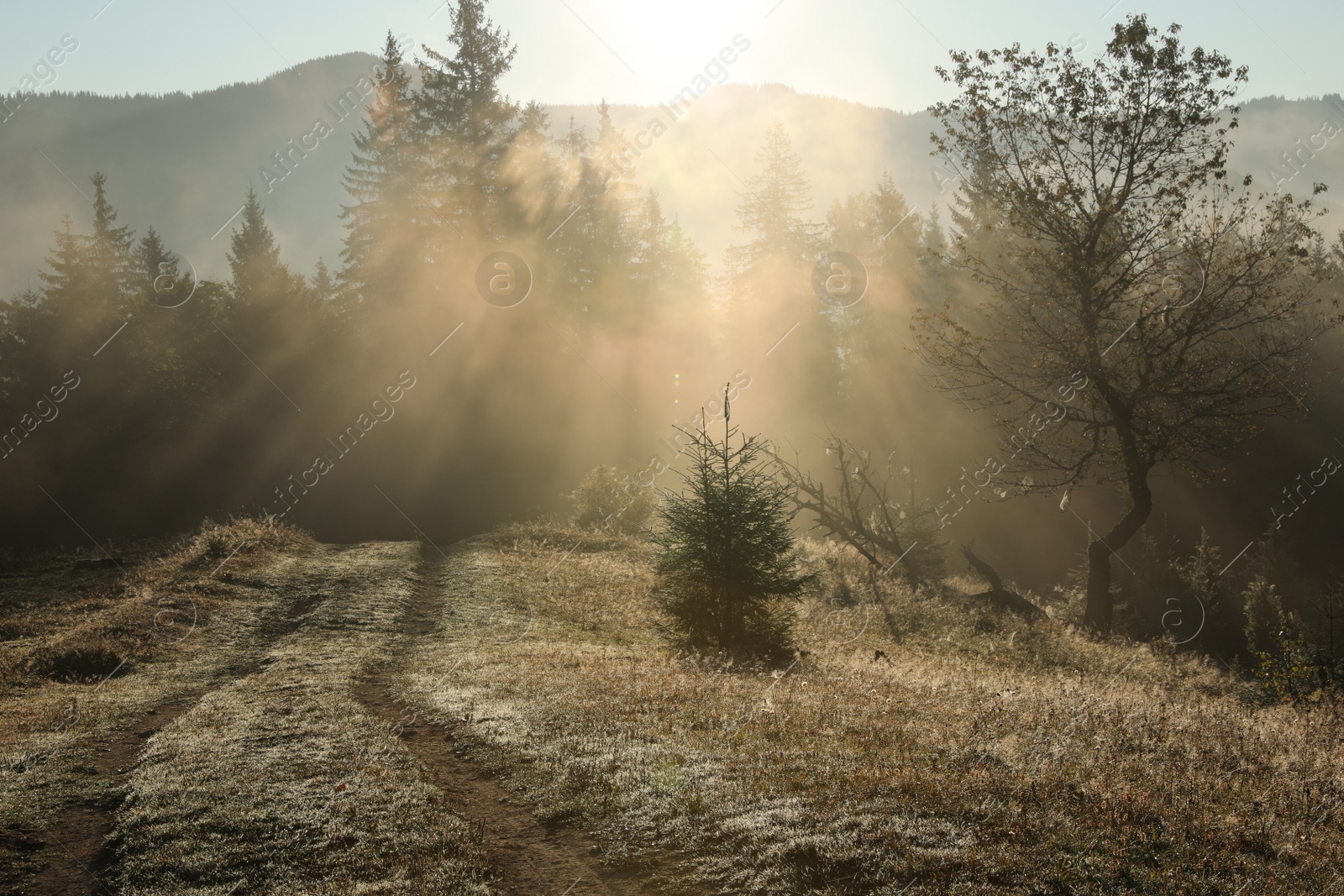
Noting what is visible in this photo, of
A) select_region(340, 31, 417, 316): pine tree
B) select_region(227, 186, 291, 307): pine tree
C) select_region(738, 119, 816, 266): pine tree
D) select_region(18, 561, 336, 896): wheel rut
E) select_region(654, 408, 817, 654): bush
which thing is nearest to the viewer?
select_region(18, 561, 336, 896): wheel rut

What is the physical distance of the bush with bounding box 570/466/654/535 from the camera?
35562 mm

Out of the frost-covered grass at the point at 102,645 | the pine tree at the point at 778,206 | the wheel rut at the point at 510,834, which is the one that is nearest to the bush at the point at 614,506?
the frost-covered grass at the point at 102,645

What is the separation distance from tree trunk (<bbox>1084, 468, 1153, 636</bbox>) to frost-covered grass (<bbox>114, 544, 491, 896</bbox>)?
1948 centimetres

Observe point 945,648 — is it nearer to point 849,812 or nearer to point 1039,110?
point 849,812

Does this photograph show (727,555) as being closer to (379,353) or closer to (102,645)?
(102,645)

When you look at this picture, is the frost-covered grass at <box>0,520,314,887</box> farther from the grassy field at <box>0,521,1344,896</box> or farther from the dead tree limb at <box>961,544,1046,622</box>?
the dead tree limb at <box>961,544,1046,622</box>

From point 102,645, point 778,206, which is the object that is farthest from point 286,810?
point 778,206

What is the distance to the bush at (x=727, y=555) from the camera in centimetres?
1692

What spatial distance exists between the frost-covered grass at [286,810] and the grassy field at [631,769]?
0.04 metres

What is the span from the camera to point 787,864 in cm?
602

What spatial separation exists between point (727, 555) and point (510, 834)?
10248 mm

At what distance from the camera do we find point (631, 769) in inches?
323

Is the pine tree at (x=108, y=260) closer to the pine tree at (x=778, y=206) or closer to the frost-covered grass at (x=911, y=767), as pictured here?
the pine tree at (x=778, y=206)

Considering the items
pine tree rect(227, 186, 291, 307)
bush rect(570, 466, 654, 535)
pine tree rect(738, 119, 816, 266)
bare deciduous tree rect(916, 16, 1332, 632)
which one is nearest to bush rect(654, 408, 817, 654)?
bare deciduous tree rect(916, 16, 1332, 632)
